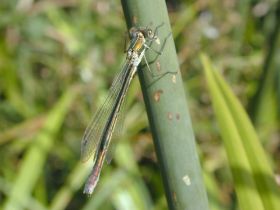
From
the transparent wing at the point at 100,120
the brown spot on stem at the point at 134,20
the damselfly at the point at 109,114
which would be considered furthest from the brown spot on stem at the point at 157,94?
the transparent wing at the point at 100,120

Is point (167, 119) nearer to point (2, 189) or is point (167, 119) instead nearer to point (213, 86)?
point (213, 86)

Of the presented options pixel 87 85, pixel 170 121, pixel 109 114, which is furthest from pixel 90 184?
pixel 87 85

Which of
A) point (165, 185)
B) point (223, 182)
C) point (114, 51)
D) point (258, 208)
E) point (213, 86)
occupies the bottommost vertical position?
point (223, 182)

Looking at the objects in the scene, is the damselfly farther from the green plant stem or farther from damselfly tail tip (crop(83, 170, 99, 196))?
the green plant stem

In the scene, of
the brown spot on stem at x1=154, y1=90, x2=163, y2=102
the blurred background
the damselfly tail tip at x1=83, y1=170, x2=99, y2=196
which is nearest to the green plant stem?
the brown spot on stem at x1=154, y1=90, x2=163, y2=102

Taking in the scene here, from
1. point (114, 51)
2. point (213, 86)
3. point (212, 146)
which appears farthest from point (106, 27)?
point (213, 86)

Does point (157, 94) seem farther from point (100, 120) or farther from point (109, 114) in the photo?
point (100, 120)

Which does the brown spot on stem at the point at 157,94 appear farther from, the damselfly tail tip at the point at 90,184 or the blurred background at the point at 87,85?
the blurred background at the point at 87,85
